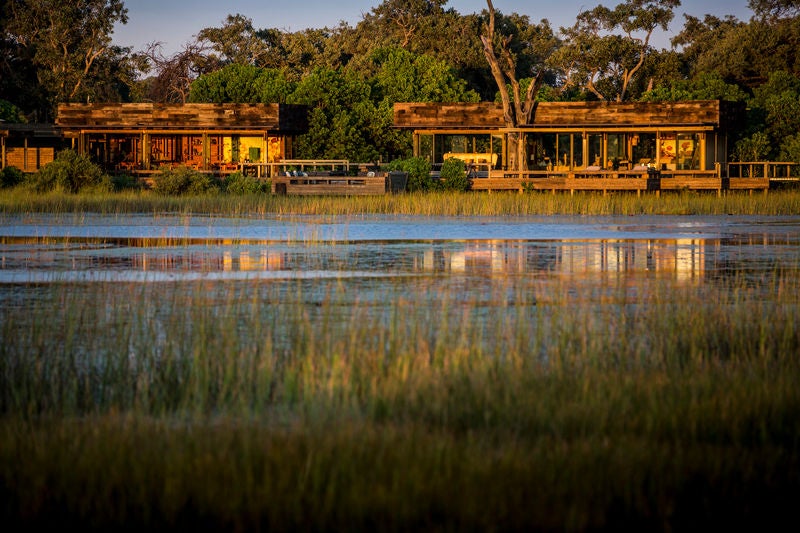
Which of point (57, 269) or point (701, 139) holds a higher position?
point (701, 139)

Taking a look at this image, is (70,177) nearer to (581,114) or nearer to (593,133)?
(581,114)

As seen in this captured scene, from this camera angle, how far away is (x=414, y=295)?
1307 cm

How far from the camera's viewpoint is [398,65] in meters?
65.0

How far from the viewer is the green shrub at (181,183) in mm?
40281

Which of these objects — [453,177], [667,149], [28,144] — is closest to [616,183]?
[453,177]

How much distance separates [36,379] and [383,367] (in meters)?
2.22

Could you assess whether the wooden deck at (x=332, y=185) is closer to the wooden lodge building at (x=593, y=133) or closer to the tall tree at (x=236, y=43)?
the wooden lodge building at (x=593, y=133)

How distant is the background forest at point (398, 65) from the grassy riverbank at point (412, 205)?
1757cm

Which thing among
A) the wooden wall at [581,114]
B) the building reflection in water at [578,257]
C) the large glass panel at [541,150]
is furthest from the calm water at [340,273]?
the large glass panel at [541,150]

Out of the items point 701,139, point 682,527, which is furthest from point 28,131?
point 682,527

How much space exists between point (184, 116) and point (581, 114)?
17523 millimetres

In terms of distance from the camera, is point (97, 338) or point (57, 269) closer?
point (97, 338)

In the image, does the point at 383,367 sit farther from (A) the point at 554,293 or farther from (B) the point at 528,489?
(A) the point at 554,293

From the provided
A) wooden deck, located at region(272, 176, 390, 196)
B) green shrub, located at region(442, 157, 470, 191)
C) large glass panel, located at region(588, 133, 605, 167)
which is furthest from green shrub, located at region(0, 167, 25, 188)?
large glass panel, located at region(588, 133, 605, 167)
